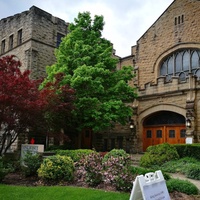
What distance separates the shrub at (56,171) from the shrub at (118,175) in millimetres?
1585

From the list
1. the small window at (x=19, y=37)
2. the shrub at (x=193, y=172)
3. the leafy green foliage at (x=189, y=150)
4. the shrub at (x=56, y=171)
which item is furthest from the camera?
the small window at (x=19, y=37)

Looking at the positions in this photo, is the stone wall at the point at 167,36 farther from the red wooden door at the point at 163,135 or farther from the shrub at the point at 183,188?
the shrub at the point at 183,188

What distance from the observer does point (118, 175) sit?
Result: 8273 millimetres

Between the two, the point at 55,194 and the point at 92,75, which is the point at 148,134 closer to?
the point at 92,75

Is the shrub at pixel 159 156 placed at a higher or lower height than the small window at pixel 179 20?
lower

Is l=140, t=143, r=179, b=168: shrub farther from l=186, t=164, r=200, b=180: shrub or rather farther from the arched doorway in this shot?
the arched doorway

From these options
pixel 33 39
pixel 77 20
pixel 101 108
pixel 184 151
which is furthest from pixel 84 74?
pixel 33 39

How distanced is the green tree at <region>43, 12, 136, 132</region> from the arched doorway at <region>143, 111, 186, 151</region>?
3440 millimetres

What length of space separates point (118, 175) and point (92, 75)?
9.39 metres

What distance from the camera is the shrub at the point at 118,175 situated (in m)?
8.08

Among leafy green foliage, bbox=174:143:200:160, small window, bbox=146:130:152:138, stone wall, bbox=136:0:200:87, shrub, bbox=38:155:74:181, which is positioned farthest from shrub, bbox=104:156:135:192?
stone wall, bbox=136:0:200:87

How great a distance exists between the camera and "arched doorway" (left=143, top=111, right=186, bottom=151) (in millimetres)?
19141

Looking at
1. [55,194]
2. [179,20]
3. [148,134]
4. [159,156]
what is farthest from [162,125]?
[55,194]

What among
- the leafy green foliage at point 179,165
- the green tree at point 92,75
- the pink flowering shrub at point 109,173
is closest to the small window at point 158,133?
the green tree at point 92,75
